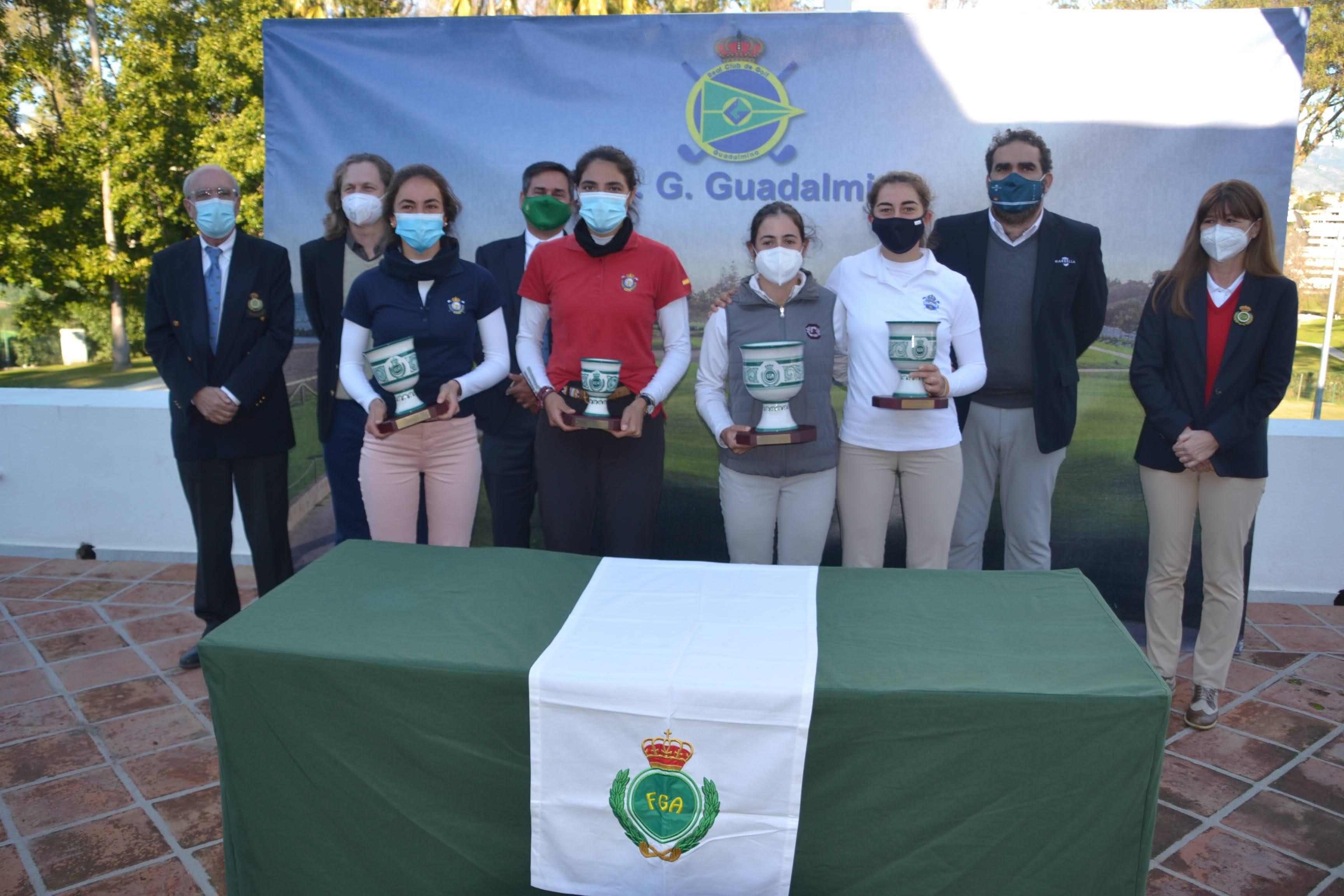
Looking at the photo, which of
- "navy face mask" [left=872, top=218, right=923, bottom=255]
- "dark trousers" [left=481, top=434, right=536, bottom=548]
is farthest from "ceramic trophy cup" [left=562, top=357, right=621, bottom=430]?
"navy face mask" [left=872, top=218, right=923, bottom=255]

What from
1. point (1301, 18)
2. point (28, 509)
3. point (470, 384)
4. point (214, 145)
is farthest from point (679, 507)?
point (214, 145)

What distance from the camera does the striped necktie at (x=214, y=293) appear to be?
11.0ft

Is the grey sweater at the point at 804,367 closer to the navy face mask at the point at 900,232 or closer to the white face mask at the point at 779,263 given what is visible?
the white face mask at the point at 779,263

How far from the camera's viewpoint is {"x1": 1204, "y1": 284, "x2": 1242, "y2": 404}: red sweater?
9.95ft

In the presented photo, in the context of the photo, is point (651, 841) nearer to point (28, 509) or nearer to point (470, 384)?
point (470, 384)

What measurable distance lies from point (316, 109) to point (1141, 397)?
3.42 m

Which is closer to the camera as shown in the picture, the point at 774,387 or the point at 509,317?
the point at 774,387

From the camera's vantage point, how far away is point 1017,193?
317cm

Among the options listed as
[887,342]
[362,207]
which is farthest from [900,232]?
[362,207]

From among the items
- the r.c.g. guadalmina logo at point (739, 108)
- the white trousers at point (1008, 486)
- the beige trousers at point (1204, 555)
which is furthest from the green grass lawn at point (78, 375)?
the beige trousers at point (1204, 555)

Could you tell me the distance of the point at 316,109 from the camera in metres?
3.92

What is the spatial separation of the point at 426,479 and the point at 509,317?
77 cm

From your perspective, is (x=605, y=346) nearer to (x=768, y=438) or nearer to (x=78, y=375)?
(x=768, y=438)

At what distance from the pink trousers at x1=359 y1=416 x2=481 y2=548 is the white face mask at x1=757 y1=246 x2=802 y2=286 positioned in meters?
1.07
